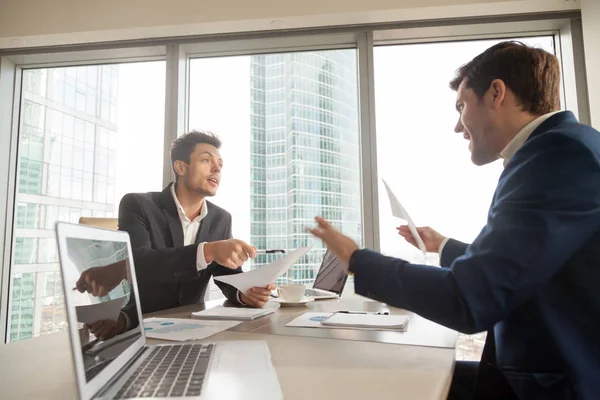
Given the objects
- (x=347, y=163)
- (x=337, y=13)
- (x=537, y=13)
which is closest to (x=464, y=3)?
(x=537, y=13)

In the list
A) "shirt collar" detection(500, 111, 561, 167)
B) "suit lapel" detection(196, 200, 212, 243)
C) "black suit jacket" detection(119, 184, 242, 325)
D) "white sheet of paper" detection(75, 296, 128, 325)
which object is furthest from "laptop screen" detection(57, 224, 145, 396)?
"suit lapel" detection(196, 200, 212, 243)

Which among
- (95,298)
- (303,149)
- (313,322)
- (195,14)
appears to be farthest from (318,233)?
(195,14)

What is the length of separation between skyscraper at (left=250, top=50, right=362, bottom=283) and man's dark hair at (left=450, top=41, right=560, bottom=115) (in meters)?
1.80

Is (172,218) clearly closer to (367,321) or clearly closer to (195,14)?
(367,321)

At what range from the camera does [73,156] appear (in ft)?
10.7

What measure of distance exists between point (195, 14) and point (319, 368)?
2.70 meters

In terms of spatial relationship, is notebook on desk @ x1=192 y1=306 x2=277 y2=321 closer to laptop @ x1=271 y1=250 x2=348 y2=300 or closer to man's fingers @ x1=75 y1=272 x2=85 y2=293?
laptop @ x1=271 y1=250 x2=348 y2=300

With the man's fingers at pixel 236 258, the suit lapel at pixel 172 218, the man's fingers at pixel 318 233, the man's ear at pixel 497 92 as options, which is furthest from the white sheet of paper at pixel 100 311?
the suit lapel at pixel 172 218

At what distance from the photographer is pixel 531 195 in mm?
787

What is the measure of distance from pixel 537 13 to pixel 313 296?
2.38m

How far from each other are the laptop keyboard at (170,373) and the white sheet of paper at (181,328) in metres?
0.14

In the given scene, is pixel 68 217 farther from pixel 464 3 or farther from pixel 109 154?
pixel 464 3

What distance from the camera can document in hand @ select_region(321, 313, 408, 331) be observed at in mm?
1112

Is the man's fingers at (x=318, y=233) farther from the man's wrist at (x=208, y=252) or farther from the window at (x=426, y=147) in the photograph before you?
the window at (x=426, y=147)
